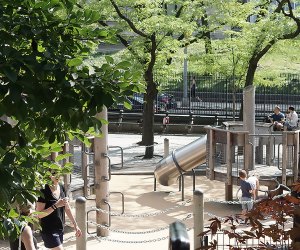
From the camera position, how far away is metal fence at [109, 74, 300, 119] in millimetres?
30109

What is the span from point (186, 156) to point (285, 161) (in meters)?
2.50

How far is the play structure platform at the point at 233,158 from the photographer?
610 inches

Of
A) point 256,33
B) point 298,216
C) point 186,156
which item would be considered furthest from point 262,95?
point 298,216

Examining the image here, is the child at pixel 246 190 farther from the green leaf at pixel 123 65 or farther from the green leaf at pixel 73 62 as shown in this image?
the green leaf at pixel 73 62

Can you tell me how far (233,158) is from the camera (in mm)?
16594

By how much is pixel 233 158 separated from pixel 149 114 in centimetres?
747

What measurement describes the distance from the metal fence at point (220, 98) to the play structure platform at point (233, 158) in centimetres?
1223

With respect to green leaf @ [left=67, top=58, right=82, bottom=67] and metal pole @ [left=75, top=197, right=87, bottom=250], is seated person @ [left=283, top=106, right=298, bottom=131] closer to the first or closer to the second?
metal pole @ [left=75, top=197, right=87, bottom=250]

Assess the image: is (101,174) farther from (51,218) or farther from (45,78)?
(45,78)

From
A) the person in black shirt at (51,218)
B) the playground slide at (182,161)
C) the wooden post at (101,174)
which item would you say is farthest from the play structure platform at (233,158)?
the person in black shirt at (51,218)

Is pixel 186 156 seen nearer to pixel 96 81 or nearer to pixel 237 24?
pixel 237 24

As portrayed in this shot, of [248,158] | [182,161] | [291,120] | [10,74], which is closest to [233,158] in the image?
[248,158]

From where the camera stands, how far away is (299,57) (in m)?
25.8

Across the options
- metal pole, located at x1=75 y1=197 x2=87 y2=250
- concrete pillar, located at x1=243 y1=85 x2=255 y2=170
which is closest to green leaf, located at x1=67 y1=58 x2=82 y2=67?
metal pole, located at x1=75 y1=197 x2=87 y2=250
